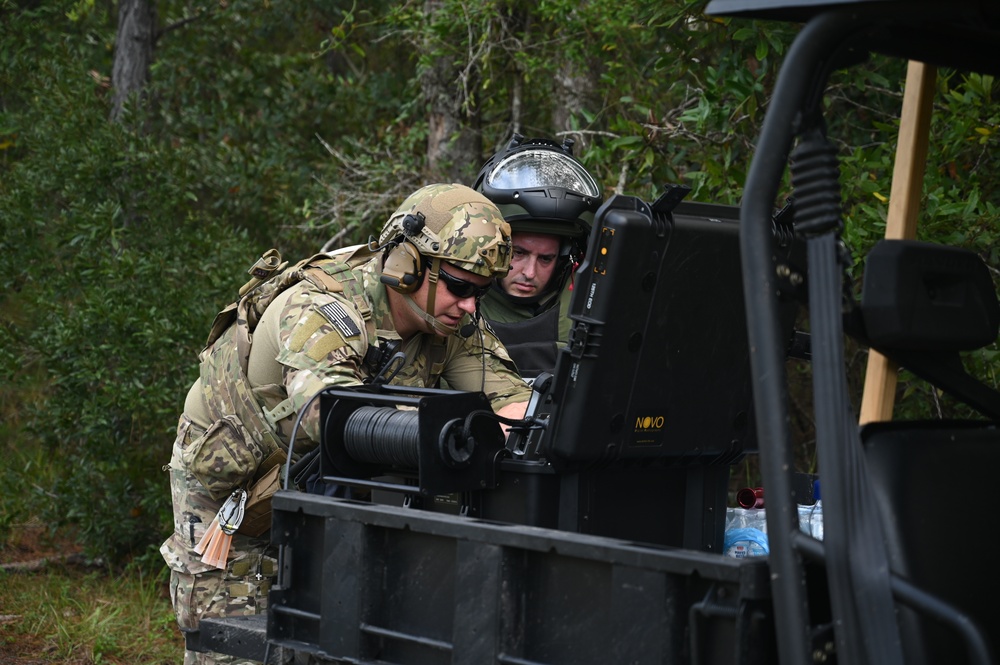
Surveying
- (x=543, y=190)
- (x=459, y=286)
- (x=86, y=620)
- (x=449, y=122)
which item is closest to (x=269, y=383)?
(x=459, y=286)

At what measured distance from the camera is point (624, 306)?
2.91m

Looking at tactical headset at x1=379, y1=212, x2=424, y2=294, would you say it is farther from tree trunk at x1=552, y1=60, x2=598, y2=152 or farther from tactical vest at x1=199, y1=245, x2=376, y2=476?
tree trunk at x1=552, y1=60, x2=598, y2=152

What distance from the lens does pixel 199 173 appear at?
8.65 metres

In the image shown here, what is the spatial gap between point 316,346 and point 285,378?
0.13m

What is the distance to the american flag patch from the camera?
11.7 feet

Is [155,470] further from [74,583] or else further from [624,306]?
[624,306]

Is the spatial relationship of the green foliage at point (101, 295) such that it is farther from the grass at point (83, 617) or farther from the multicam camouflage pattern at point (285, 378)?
the multicam camouflage pattern at point (285, 378)

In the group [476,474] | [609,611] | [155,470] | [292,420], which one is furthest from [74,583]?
[609,611]

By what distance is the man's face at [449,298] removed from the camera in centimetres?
382

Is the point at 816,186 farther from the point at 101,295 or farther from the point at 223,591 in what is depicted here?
the point at 101,295

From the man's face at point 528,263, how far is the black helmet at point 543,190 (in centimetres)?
5

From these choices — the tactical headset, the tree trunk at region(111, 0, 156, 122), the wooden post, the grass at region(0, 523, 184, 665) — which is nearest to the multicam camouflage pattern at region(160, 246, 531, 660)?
the tactical headset

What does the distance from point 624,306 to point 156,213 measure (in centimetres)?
541

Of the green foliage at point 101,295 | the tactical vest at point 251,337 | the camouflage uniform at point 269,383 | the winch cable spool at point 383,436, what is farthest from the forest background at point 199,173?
the winch cable spool at point 383,436
